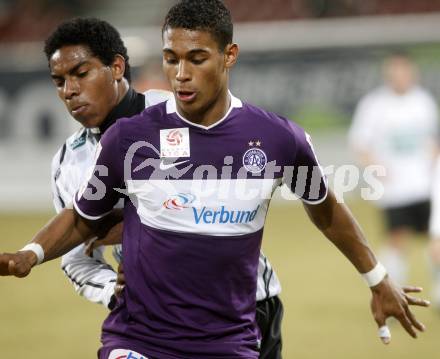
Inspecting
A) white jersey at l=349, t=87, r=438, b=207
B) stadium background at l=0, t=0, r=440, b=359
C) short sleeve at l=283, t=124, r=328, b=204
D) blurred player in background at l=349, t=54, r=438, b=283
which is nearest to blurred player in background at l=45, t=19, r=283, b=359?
short sleeve at l=283, t=124, r=328, b=204

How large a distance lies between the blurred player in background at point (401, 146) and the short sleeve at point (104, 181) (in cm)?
672

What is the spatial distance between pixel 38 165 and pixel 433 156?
29.3 ft

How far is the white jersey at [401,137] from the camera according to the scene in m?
10.8

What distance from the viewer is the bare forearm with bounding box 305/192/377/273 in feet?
14.2

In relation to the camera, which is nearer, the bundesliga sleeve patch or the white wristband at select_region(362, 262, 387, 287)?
the bundesliga sleeve patch

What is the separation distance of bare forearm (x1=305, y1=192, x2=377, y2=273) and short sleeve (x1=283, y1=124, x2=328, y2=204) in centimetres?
A: 6

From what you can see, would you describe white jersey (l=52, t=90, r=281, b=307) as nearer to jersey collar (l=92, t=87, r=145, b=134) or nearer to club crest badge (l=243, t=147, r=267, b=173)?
jersey collar (l=92, t=87, r=145, b=134)

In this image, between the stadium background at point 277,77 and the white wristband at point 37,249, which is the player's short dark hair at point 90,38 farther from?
the stadium background at point 277,77

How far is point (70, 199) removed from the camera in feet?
14.6

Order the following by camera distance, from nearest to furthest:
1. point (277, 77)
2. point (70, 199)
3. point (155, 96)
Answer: point (70, 199) → point (155, 96) → point (277, 77)

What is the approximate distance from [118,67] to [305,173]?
3.54 ft

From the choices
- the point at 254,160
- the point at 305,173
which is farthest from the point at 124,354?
the point at 305,173

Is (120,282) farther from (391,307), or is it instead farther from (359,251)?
(391,307)

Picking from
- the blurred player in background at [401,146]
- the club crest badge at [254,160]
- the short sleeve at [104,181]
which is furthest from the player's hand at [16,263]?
the blurred player in background at [401,146]
